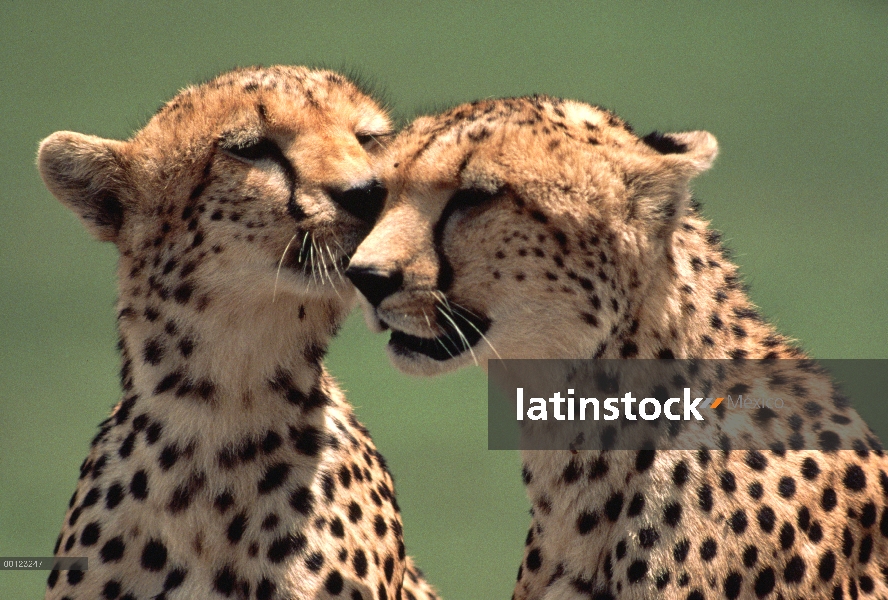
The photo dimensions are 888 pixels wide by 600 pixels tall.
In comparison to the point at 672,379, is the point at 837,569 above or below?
below

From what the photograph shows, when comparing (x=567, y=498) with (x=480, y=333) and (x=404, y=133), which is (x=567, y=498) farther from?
(x=404, y=133)

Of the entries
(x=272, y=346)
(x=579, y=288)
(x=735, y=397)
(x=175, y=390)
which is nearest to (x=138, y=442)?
(x=175, y=390)

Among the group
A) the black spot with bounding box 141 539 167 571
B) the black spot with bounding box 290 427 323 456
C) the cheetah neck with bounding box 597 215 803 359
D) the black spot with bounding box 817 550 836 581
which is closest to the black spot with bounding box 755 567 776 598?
the black spot with bounding box 817 550 836 581

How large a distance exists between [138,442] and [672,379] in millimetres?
1038

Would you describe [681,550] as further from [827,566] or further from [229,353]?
[229,353]

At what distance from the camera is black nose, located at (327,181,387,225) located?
91.2 inches

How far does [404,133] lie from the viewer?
2.40 metres

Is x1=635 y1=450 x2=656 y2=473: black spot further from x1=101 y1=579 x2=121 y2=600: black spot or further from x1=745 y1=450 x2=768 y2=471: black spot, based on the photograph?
x1=101 y1=579 x2=121 y2=600: black spot

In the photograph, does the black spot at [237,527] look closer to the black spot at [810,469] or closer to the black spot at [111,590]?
the black spot at [111,590]

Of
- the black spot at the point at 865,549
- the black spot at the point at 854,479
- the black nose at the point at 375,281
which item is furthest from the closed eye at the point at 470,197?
the black spot at the point at 865,549

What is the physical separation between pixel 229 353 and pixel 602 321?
28.8 inches

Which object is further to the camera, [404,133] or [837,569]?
[404,133]

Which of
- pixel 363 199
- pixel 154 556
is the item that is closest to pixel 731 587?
pixel 363 199

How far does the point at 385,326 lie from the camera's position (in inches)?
88.0
